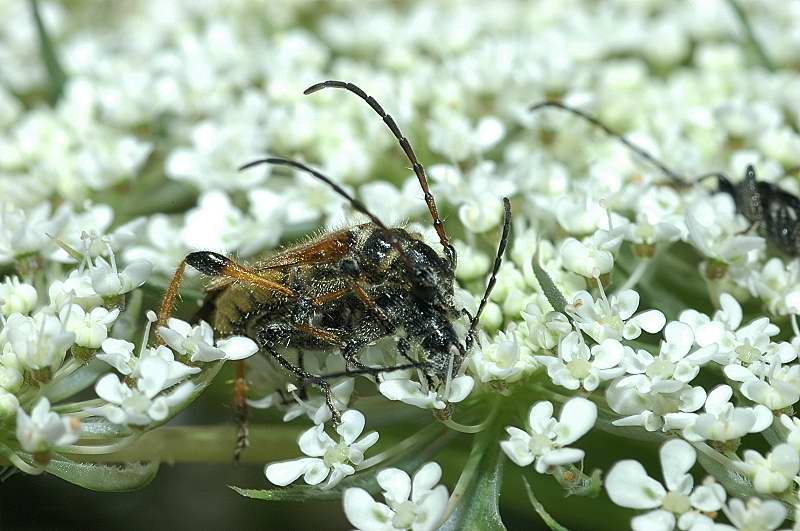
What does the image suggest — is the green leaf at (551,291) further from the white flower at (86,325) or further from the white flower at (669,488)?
the white flower at (86,325)

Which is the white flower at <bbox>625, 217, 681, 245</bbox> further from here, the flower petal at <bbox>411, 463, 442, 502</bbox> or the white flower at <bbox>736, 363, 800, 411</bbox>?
the flower petal at <bbox>411, 463, 442, 502</bbox>

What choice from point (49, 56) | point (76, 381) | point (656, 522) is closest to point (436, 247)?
point (656, 522)

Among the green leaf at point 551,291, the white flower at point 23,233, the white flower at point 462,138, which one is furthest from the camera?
the white flower at point 462,138

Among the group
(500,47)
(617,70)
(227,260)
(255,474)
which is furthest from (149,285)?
(617,70)

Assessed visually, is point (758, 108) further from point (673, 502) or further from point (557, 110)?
point (673, 502)

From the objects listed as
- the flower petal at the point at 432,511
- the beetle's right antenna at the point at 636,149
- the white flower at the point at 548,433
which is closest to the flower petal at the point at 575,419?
the white flower at the point at 548,433

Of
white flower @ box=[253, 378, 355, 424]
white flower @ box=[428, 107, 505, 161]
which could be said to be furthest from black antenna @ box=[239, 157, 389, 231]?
white flower @ box=[428, 107, 505, 161]
